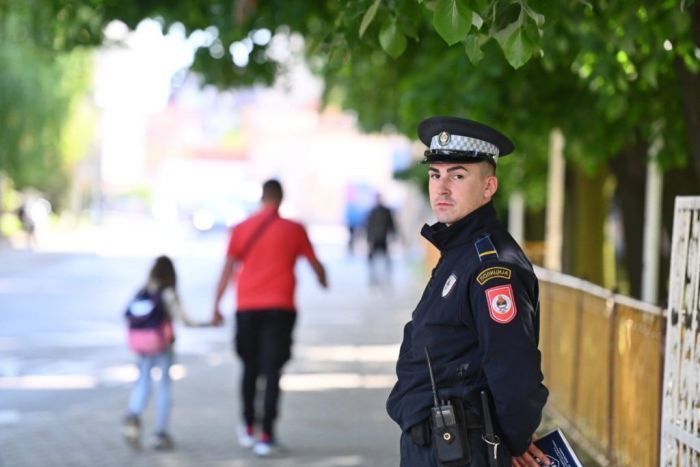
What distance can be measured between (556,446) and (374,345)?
523 inches

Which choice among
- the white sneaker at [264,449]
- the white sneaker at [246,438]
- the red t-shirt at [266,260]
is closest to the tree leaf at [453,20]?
the red t-shirt at [266,260]

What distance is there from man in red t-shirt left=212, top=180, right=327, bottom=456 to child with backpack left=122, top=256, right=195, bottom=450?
0.34m

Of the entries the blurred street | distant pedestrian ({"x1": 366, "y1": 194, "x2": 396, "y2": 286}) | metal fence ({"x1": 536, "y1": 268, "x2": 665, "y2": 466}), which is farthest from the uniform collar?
distant pedestrian ({"x1": 366, "y1": 194, "x2": 396, "y2": 286})

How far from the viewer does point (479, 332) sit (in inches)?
162

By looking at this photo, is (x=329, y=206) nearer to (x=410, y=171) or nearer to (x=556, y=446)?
(x=410, y=171)

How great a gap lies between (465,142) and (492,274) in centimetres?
49

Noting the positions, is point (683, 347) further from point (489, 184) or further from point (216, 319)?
point (216, 319)

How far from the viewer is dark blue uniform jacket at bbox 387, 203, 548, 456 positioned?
13.3ft

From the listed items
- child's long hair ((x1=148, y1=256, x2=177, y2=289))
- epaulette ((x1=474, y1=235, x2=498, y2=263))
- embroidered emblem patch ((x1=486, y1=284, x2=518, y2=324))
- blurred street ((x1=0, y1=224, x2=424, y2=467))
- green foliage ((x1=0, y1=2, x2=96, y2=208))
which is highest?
green foliage ((x1=0, y1=2, x2=96, y2=208))

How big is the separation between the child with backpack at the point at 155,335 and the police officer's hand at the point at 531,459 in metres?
5.35

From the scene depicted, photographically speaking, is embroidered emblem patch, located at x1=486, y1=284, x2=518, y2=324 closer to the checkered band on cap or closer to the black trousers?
the checkered band on cap

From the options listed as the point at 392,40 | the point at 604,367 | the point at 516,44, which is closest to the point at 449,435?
the point at 516,44

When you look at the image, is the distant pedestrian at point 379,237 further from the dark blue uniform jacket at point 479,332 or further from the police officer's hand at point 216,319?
the dark blue uniform jacket at point 479,332

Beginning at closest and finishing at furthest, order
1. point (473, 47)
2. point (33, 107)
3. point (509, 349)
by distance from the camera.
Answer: point (509, 349) < point (473, 47) < point (33, 107)
